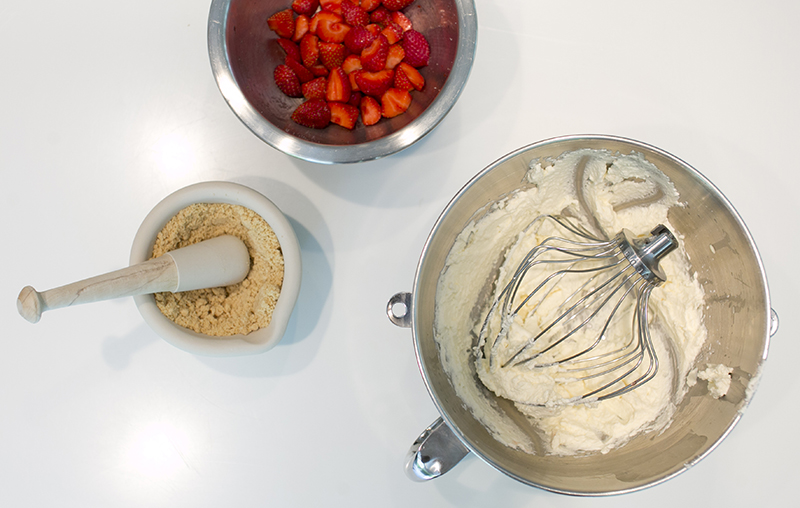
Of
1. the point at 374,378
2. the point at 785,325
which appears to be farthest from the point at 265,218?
the point at 785,325

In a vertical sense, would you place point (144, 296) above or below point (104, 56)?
below

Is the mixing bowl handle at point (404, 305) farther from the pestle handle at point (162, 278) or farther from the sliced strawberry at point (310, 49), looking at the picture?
the sliced strawberry at point (310, 49)

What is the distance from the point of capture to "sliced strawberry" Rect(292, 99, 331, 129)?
0.72m

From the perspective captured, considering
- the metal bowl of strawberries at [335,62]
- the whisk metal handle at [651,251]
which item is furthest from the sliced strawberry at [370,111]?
the whisk metal handle at [651,251]

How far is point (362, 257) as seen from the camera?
84 centimetres

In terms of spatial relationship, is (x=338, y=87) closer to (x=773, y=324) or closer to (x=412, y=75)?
(x=412, y=75)

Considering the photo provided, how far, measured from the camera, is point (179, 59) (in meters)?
0.87

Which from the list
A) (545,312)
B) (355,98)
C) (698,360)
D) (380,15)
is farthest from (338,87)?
(698,360)

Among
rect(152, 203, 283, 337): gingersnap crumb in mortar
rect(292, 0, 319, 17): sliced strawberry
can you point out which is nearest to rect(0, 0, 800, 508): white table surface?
rect(152, 203, 283, 337): gingersnap crumb in mortar

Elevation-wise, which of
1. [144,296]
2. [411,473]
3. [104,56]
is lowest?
[411,473]

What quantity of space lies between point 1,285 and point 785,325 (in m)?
1.39

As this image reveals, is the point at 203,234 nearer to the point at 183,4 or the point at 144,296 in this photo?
the point at 144,296

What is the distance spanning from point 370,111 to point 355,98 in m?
0.04

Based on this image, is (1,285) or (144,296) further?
(1,285)
